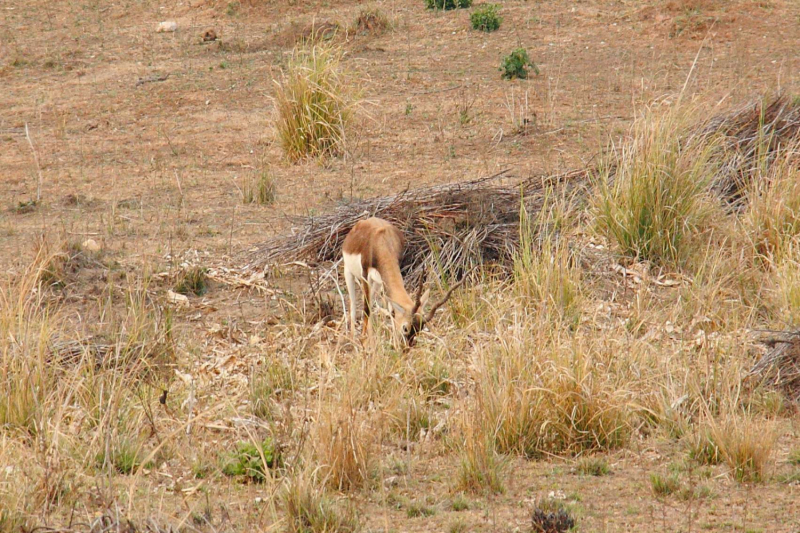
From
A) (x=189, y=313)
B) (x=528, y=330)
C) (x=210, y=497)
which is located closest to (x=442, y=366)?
(x=528, y=330)

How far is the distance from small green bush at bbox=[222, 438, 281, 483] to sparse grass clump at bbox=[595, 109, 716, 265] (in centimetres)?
389

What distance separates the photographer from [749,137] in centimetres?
860

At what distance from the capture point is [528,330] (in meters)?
5.32

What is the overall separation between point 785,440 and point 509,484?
151cm

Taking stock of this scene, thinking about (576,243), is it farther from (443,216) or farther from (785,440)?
(785,440)

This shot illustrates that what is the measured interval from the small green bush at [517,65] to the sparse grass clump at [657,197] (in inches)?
194

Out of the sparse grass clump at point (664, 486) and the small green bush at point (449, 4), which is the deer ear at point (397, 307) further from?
the small green bush at point (449, 4)

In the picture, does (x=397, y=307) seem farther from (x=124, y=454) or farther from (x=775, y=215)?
(x=775, y=215)

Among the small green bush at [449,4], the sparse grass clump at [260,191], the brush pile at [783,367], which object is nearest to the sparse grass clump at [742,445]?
the brush pile at [783,367]

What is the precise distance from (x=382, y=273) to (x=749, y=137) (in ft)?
13.3

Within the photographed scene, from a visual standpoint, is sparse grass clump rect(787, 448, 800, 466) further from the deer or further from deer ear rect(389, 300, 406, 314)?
deer ear rect(389, 300, 406, 314)

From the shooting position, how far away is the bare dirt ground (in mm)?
4344

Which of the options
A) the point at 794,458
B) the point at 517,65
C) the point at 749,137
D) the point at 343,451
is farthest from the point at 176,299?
the point at 517,65

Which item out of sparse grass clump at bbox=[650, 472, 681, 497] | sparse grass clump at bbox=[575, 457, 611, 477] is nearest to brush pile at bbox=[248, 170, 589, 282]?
sparse grass clump at bbox=[575, 457, 611, 477]
